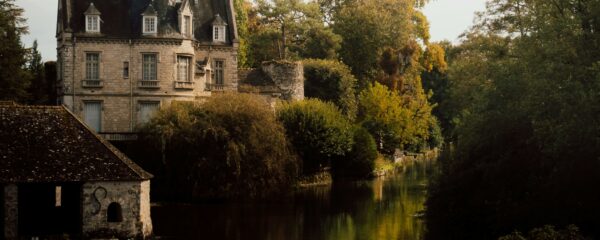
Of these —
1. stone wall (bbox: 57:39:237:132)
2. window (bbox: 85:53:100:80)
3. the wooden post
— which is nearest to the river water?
the wooden post

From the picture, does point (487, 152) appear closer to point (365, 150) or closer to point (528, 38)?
point (528, 38)

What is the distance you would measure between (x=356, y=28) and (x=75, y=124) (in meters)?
46.9

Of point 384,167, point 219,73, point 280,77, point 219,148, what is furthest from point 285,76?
point 219,148

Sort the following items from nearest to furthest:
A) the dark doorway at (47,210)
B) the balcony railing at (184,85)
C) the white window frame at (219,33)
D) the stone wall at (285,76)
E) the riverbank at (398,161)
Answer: the dark doorway at (47,210), the balcony railing at (184,85), the white window frame at (219,33), the stone wall at (285,76), the riverbank at (398,161)

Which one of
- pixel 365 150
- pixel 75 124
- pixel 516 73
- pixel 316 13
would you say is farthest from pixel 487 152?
pixel 316 13

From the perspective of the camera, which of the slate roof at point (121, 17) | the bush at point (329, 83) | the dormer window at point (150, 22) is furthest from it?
the bush at point (329, 83)

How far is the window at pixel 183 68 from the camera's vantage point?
4922 centimetres

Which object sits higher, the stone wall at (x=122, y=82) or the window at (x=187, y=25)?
the window at (x=187, y=25)

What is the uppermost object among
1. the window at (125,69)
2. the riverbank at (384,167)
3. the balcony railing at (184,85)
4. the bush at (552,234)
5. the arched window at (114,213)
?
the window at (125,69)

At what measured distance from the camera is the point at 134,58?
160 feet

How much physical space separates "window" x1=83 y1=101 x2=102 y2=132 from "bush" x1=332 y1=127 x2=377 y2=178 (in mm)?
15830

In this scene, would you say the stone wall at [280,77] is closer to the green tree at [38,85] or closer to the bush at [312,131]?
the bush at [312,131]

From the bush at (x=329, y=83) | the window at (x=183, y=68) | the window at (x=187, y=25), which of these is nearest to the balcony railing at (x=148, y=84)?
the window at (x=183, y=68)

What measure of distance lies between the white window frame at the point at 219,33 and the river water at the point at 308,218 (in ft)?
36.5
